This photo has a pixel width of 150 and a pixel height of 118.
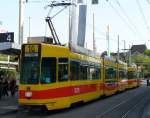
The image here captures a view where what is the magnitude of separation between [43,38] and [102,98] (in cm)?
1198

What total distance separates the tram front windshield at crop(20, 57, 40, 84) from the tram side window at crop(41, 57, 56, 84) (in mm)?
267

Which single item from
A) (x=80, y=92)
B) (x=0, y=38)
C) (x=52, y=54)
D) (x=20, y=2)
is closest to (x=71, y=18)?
(x=20, y=2)

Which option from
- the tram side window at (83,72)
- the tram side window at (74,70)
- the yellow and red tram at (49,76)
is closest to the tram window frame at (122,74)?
the tram side window at (83,72)

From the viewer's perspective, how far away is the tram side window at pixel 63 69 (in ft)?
67.5

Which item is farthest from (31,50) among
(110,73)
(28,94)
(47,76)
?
(110,73)

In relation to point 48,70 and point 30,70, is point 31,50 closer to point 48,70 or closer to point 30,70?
point 30,70

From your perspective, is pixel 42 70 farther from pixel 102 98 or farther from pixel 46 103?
pixel 102 98

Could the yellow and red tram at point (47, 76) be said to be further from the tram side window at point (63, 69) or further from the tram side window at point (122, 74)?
the tram side window at point (122, 74)

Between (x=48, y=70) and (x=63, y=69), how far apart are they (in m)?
1.02

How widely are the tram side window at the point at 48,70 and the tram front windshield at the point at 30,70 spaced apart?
267 millimetres

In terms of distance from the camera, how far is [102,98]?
32.4 m

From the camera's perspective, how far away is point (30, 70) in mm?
20062

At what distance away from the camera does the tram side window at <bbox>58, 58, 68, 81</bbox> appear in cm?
2056

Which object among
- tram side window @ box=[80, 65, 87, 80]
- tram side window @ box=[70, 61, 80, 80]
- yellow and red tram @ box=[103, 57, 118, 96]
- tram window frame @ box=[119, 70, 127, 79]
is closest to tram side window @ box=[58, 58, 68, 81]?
tram side window @ box=[70, 61, 80, 80]
